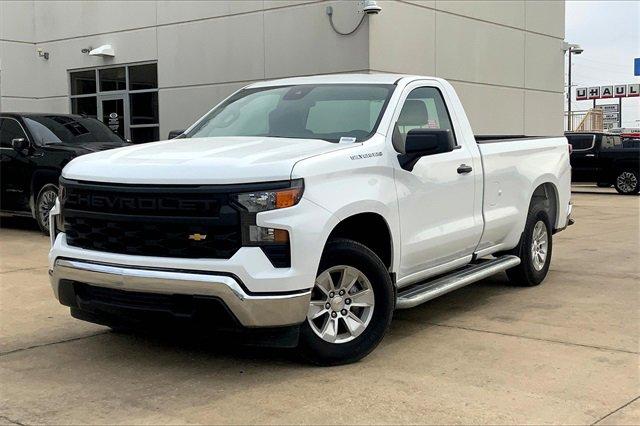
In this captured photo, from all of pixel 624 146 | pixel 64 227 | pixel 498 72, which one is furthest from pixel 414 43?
pixel 64 227

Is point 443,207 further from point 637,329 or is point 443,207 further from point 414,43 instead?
point 414,43

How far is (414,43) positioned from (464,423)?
475 inches

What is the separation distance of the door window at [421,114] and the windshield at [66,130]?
693cm

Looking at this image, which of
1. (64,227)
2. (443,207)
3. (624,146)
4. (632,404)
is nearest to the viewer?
(632,404)

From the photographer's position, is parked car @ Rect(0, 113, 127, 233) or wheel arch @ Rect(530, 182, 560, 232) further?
parked car @ Rect(0, 113, 127, 233)

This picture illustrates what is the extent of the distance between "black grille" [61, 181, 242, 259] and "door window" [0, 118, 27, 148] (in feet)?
24.6

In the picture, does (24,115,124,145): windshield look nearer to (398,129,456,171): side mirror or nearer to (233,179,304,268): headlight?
(398,129,456,171): side mirror

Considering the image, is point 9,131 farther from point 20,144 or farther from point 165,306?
point 165,306

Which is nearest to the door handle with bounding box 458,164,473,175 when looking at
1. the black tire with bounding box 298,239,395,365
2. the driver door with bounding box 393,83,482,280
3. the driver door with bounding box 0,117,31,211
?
the driver door with bounding box 393,83,482,280

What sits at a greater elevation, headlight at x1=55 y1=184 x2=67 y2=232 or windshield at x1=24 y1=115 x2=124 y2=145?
windshield at x1=24 y1=115 x2=124 y2=145

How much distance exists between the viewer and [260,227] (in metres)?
4.38

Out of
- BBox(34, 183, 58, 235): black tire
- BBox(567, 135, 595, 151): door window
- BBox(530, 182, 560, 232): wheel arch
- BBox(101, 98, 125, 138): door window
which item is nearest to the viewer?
BBox(530, 182, 560, 232): wheel arch

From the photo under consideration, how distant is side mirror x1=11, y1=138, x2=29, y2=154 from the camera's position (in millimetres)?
11148

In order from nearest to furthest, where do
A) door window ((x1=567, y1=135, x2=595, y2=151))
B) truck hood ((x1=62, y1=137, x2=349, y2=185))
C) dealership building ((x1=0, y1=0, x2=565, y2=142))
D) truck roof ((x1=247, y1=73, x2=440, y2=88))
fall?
truck hood ((x1=62, y1=137, x2=349, y2=185)) → truck roof ((x1=247, y1=73, x2=440, y2=88)) → dealership building ((x1=0, y1=0, x2=565, y2=142)) → door window ((x1=567, y1=135, x2=595, y2=151))
